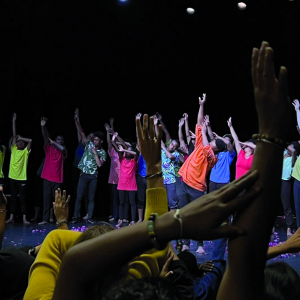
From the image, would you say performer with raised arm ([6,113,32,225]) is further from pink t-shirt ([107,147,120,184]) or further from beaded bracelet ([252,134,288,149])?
beaded bracelet ([252,134,288,149])

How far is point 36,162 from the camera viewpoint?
9555mm

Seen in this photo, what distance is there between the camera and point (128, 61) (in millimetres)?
9688

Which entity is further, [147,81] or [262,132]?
[147,81]

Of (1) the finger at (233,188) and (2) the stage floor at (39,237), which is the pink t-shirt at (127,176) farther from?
(1) the finger at (233,188)

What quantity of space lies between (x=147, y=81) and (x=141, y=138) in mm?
8534

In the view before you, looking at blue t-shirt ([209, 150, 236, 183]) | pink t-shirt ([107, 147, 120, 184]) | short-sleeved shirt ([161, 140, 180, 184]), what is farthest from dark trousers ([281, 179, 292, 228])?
pink t-shirt ([107, 147, 120, 184])

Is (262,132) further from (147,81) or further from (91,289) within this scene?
(147,81)

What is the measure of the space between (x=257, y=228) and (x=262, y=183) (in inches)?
3.6

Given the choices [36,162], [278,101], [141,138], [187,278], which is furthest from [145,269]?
[36,162]

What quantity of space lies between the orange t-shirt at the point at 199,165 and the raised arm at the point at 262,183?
4599 mm

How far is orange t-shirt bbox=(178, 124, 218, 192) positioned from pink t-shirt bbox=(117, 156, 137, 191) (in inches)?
114

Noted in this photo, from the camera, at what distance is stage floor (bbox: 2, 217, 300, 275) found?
5.20m

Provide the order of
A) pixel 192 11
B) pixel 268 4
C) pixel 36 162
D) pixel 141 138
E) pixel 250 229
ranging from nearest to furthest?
1. pixel 250 229
2. pixel 141 138
3. pixel 268 4
4. pixel 192 11
5. pixel 36 162

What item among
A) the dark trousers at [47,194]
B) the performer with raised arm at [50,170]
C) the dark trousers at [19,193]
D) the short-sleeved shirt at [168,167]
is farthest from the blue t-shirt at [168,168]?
the dark trousers at [19,193]
